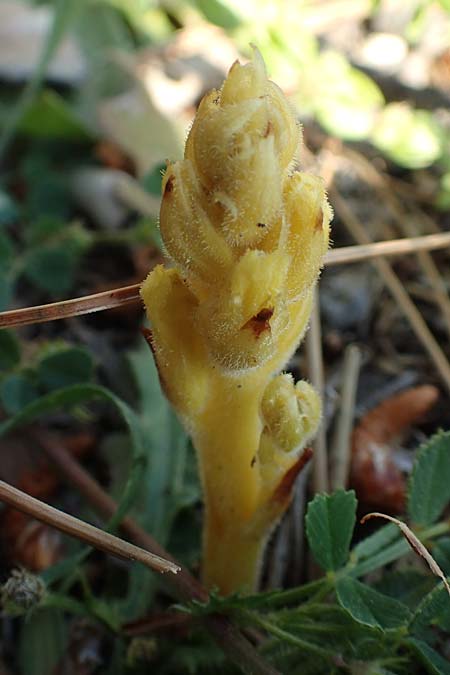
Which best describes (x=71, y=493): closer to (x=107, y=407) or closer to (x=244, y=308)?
(x=107, y=407)

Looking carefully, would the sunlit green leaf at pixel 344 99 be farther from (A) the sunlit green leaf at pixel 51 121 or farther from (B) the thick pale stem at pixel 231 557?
(B) the thick pale stem at pixel 231 557

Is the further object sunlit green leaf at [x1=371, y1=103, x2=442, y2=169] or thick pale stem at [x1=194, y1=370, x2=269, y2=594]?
sunlit green leaf at [x1=371, y1=103, x2=442, y2=169]

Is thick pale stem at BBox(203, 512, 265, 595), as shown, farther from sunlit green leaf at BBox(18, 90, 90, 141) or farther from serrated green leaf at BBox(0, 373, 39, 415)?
sunlit green leaf at BBox(18, 90, 90, 141)

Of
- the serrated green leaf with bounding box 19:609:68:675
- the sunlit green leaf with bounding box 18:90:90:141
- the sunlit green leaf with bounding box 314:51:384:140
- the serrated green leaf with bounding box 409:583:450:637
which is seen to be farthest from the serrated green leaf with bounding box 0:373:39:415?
the sunlit green leaf with bounding box 314:51:384:140

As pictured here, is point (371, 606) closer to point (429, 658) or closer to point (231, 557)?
point (429, 658)

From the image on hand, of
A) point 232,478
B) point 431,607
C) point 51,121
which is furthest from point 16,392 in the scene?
point 51,121

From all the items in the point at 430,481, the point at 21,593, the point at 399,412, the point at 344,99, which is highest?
the point at 344,99
